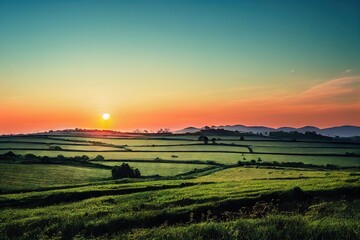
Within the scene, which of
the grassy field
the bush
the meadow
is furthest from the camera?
the bush

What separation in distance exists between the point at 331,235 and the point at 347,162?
86.4m

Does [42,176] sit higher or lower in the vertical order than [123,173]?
higher

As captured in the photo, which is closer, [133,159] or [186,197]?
[186,197]

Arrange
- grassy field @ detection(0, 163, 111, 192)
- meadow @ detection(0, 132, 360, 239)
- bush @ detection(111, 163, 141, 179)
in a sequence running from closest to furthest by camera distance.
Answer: meadow @ detection(0, 132, 360, 239)
grassy field @ detection(0, 163, 111, 192)
bush @ detection(111, 163, 141, 179)

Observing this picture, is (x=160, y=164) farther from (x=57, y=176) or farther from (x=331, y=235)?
(x=331, y=235)

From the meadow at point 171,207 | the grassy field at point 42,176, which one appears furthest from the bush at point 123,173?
the meadow at point 171,207

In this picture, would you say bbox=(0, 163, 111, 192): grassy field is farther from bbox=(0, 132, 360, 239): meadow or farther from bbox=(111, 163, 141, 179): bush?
bbox=(111, 163, 141, 179): bush

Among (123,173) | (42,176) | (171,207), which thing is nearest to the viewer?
(171,207)

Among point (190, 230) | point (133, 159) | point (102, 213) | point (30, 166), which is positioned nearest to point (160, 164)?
point (133, 159)

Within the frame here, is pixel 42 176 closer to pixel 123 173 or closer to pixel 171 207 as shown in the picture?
pixel 123 173

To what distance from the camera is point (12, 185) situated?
5094 cm

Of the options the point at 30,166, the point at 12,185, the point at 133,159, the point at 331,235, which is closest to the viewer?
the point at 331,235

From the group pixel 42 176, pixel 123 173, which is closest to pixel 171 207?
pixel 42 176

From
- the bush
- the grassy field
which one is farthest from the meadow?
the bush
